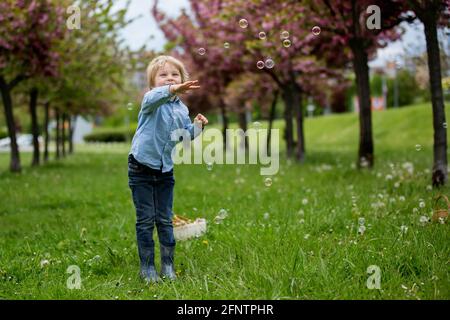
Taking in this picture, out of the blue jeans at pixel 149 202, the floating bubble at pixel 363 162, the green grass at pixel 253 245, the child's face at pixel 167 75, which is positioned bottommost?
the green grass at pixel 253 245

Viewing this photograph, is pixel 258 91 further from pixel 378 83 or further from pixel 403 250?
pixel 378 83

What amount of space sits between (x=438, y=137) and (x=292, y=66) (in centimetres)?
818

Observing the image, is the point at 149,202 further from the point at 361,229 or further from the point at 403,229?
the point at 403,229

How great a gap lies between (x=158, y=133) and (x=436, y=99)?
5.76 meters

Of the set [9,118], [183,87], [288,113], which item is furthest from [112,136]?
[183,87]

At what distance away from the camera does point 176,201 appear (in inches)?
355

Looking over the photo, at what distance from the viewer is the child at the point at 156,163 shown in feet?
15.6

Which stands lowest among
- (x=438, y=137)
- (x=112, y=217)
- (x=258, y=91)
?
(x=112, y=217)

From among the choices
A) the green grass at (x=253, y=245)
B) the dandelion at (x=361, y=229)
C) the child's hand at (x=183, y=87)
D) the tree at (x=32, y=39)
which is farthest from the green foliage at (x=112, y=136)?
the child's hand at (x=183, y=87)

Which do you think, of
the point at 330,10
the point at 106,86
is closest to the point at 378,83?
the point at 106,86

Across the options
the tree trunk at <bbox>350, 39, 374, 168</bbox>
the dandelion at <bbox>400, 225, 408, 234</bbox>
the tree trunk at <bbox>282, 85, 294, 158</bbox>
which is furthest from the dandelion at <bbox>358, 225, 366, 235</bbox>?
the tree trunk at <bbox>282, 85, 294, 158</bbox>

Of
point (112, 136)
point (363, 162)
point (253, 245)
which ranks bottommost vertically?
point (253, 245)

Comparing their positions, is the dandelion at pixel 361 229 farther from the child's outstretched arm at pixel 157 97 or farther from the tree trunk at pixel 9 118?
the tree trunk at pixel 9 118

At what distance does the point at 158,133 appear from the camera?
4.78m
